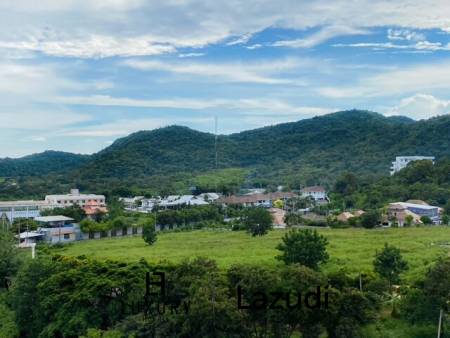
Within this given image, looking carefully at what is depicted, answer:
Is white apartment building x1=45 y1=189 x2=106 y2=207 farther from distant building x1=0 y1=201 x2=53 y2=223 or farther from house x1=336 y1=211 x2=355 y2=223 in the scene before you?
house x1=336 y1=211 x2=355 y2=223

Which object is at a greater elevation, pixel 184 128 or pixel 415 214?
pixel 184 128

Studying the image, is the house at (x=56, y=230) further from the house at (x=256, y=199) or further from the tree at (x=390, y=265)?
→ the tree at (x=390, y=265)

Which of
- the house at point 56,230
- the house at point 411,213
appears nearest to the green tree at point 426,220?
the house at point 411,213

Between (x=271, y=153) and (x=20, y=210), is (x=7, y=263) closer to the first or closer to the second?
(x=20, y=210)

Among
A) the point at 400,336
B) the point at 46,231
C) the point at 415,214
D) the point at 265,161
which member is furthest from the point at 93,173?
the point at 400,336

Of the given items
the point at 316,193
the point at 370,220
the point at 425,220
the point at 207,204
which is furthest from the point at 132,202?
the point at 425,220

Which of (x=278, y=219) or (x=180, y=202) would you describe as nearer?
(x=278, y=219)

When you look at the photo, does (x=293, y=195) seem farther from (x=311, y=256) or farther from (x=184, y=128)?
(x=184, y=128)
